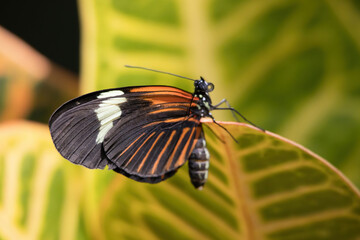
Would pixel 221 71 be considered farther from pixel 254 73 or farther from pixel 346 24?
pixel 346 24

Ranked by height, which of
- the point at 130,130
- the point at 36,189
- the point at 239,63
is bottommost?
the point at 36,189

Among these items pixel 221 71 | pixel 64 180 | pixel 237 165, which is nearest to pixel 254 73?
pixel 221 71

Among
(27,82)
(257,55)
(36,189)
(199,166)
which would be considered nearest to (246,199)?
(199,166)

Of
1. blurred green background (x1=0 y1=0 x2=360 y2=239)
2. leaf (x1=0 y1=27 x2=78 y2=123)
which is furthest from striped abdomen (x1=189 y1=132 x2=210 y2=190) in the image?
leaf (x1=0 y1=27 x2=78 y2=123)

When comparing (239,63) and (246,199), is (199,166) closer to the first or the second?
(246,199)

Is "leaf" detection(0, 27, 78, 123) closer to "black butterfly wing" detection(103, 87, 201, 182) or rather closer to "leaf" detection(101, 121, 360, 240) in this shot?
"black butterfly wing" detection(103, 87, 201, 182)
